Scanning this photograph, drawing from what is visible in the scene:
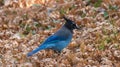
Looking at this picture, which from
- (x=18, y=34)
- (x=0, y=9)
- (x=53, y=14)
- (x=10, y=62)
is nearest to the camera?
(x=10, y=62)

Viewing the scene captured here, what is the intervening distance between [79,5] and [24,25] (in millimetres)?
1500

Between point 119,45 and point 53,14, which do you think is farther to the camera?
point 53,14

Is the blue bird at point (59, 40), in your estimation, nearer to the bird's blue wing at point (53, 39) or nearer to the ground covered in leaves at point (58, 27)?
the bird's blue wing at point (53, 39)

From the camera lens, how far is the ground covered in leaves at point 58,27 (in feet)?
24.6

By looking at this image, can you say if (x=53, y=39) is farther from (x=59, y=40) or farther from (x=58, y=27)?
(x=58, y=27)

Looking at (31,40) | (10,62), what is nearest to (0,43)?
(31,40)

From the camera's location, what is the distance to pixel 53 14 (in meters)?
10.4

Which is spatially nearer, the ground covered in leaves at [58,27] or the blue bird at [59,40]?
the blue bird at [59,40]

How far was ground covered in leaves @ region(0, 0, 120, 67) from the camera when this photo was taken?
7488 mm

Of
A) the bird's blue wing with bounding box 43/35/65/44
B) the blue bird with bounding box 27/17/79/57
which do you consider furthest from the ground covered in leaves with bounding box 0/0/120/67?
the bird's blue wing with bounding box 43/35/65/44

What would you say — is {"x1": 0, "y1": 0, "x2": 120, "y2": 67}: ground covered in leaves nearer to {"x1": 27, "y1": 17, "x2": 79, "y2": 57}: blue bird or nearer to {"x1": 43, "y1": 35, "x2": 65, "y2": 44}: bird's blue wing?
{"x1": 27, "y1": 17, "x2": 79, "y2": 57}: blue bird

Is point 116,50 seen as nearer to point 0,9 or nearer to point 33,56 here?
point 33,56

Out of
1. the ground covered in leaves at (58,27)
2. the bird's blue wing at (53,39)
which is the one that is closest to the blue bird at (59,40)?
the bird's blue wing at (53,39)

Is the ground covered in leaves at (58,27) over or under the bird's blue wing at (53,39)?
under
